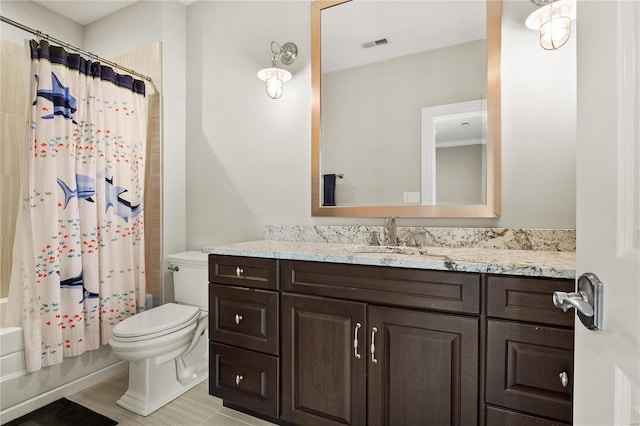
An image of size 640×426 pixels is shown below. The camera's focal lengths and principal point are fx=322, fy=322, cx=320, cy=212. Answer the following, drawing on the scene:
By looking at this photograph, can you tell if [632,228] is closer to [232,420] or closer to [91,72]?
[232,420]

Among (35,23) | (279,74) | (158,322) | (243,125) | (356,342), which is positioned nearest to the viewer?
(356,342)

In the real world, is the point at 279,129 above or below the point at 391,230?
above

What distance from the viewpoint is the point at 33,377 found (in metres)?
1.78

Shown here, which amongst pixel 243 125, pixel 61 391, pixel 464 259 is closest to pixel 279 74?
pixel 243 125

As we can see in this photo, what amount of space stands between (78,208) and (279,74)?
1.46 m

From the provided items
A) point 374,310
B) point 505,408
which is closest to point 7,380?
point 374,310

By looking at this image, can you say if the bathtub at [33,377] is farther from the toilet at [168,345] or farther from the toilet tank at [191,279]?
the toilet tank at [191,279]

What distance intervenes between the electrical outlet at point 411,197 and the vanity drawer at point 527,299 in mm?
700

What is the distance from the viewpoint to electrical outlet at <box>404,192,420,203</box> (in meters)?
1.76

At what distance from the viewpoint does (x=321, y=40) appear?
79.1 inches

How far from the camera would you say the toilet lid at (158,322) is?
169cm

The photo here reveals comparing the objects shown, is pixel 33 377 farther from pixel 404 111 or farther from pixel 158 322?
pixel 404 111

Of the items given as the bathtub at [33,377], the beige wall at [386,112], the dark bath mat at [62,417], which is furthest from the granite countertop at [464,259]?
the bathtub at [33,377]

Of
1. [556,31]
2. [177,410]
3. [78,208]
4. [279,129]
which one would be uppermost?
[556,31]
